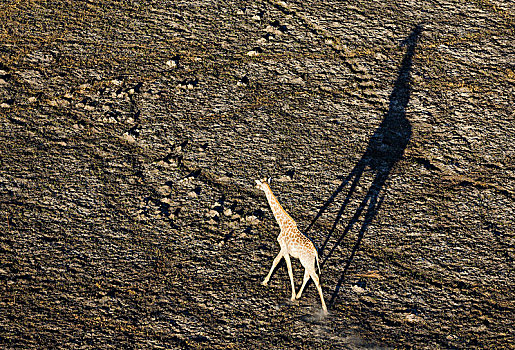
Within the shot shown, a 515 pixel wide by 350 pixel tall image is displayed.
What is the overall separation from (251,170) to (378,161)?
6.09 feet

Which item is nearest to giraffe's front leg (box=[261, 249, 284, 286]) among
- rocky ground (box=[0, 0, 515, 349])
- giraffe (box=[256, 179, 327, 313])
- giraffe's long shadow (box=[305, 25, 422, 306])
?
giraffe (box=[256, 179, 327, 313])

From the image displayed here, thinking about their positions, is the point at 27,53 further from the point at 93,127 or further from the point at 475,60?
the point at 475,60

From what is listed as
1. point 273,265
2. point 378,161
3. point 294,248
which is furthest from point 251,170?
point 294,248

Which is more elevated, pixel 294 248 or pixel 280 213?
pixel 280 213

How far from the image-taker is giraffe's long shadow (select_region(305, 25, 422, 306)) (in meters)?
8.64

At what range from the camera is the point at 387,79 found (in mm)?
11078

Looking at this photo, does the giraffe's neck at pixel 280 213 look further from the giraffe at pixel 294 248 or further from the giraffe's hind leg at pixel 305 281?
the giraffe's hind leg at pixel 305 281

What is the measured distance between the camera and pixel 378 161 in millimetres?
9711

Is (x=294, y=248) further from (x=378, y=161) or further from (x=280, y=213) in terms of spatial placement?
(x=378, y=161)

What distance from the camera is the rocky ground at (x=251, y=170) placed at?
7621 mm

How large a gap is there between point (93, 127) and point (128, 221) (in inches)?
82.8

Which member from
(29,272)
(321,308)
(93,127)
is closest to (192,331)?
(321,308)

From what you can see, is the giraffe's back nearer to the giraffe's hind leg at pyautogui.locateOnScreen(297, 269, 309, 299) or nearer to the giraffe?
the giraffe

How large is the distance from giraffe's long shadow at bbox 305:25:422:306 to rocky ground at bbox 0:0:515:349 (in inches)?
1.1
